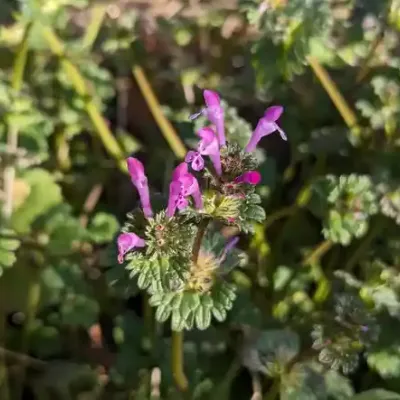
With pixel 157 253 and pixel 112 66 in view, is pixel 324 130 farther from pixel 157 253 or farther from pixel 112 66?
pixel 157 253

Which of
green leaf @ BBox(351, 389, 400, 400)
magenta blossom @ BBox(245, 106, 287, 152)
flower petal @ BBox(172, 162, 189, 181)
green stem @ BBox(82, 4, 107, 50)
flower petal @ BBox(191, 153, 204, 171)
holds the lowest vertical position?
green leaf @ BBox(351, 389, 400, 400)

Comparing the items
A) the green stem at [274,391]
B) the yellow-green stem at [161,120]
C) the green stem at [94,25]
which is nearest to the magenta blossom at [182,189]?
the green stem at [274,391]

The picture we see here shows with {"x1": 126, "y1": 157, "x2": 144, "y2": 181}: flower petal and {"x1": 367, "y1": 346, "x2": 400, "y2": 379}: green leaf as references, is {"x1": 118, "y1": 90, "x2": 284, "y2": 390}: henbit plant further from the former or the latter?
{"x1": 367, "y1": 346, "x2": 400, "y2": 379}: green leaf

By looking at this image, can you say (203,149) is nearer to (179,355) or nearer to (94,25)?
(179,355)

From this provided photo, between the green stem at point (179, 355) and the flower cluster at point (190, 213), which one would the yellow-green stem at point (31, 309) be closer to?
the green stem at point (179, 355)

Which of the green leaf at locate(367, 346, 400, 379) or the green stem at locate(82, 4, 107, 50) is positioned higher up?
the green stem at locate(82, 4, 107, 50)

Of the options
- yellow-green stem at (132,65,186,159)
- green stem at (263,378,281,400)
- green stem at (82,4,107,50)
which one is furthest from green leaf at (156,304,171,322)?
green stem at (82,4,107,50)

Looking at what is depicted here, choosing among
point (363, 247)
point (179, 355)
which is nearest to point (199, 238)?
point (179, 355)

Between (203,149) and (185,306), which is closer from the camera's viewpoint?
(203,149)

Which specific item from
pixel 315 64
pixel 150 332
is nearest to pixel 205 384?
pixel 150 332
